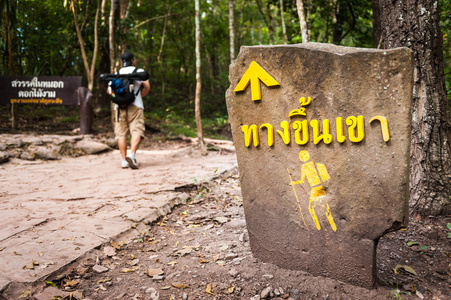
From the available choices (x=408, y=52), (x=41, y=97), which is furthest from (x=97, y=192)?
(x=41, y=97)

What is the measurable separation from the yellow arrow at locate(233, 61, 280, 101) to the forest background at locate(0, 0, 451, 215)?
1.51 meters

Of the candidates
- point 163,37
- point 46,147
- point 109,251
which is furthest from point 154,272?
point 163,37

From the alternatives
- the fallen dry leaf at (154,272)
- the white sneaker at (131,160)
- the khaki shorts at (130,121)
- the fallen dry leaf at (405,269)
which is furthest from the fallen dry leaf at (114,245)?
the khaki shorts at (130,121)

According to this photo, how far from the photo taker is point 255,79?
2301mm

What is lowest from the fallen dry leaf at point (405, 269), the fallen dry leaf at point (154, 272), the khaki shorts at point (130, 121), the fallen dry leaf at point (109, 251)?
the fallen dry leaf at point (154, 272)

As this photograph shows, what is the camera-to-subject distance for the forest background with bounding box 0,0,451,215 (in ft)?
9.52

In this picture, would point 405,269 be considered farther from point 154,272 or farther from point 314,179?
point 154,272

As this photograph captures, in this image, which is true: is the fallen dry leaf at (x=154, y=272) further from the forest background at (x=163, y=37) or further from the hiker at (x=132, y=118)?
the forest background at (x=163, y=37)

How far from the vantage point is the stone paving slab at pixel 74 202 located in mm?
2405

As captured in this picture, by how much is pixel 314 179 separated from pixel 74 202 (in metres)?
2.76

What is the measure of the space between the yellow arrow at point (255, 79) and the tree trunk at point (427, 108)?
148 cm

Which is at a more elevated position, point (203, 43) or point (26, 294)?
point (203, 43)

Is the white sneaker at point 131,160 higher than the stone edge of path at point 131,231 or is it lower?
higher

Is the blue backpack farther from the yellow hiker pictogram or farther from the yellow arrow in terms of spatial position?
the yellow hiker pictogram
